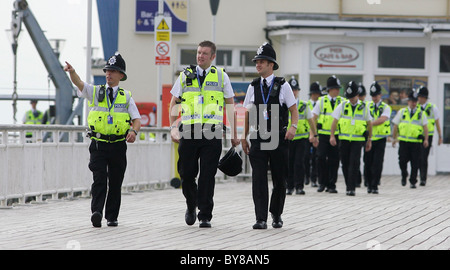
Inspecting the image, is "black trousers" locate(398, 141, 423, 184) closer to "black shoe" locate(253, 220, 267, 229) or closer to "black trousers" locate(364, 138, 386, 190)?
"black trousers" locate(364, 138, 386, 190)

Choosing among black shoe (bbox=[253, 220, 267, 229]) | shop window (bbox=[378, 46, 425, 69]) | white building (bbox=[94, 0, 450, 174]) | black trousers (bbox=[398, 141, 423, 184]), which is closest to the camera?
black shoe (bbox=[253, 220, 267, 229])

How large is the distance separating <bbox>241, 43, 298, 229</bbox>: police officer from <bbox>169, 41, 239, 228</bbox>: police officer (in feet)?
0.90

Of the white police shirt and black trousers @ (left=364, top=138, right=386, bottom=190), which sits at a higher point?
the white police shirt

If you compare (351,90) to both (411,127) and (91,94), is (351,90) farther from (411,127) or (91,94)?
(91,94)

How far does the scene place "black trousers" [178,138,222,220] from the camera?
34.5ft

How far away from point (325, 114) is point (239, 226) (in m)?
7.35

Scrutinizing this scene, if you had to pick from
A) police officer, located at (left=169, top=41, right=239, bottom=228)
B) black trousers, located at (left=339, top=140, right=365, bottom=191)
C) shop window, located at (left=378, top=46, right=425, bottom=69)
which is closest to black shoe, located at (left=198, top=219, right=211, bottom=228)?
police officer, located at (left=169, top=41, right=239, bottom=228)

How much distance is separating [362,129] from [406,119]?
3.73m

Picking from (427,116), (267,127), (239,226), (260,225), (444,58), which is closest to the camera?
(260,225)

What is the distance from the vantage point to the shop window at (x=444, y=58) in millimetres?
25906

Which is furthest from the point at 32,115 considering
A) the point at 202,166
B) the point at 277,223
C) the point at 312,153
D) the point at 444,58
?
the point at 277,223

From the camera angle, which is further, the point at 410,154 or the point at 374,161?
the point at 410,154

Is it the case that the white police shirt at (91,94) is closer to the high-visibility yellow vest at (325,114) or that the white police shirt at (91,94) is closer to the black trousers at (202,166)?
the black trousers at (202,166)

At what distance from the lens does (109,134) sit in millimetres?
10547
